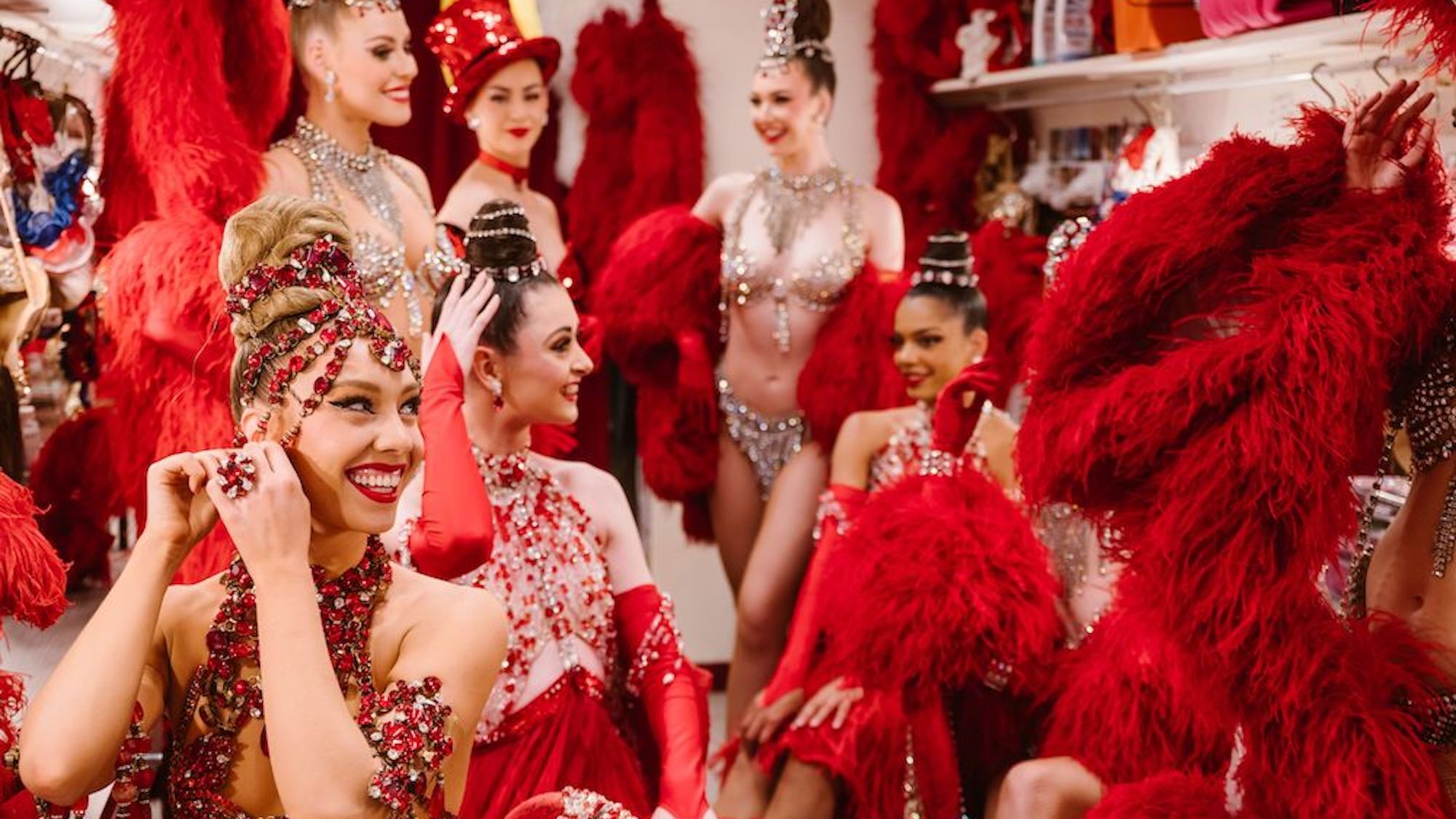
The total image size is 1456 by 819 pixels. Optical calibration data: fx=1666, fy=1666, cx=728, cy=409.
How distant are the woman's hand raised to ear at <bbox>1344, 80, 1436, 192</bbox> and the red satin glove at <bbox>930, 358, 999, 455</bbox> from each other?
109 cm

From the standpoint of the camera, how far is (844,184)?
12.5 feet

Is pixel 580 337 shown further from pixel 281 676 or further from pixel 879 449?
pixel 281 676

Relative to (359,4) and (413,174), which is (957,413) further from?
(359,4)

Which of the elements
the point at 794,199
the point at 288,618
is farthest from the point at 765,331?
the point at 288,618

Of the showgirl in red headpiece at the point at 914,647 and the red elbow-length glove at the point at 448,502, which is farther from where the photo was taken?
the showgirl in red headpiece at the point at 914,647

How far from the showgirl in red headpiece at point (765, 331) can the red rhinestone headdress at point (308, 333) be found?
2.01 metres

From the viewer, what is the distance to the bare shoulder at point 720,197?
12.8ft

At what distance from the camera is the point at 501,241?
7.85 feet

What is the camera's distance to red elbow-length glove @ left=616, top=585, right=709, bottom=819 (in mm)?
2219

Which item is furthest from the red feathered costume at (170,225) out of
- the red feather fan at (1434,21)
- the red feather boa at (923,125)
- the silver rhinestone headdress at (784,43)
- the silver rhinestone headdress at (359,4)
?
the red feather boa at (923,125)

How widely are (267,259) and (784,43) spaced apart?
2292mm

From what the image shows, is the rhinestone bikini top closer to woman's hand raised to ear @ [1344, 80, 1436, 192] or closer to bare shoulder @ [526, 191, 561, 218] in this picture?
bare shoulder @ [526, 191, 561, 218]

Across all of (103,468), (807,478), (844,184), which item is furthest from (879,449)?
(103,468)

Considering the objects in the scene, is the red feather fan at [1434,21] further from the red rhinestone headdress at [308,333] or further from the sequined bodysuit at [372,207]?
the sequined bodysuit at [372,207]
